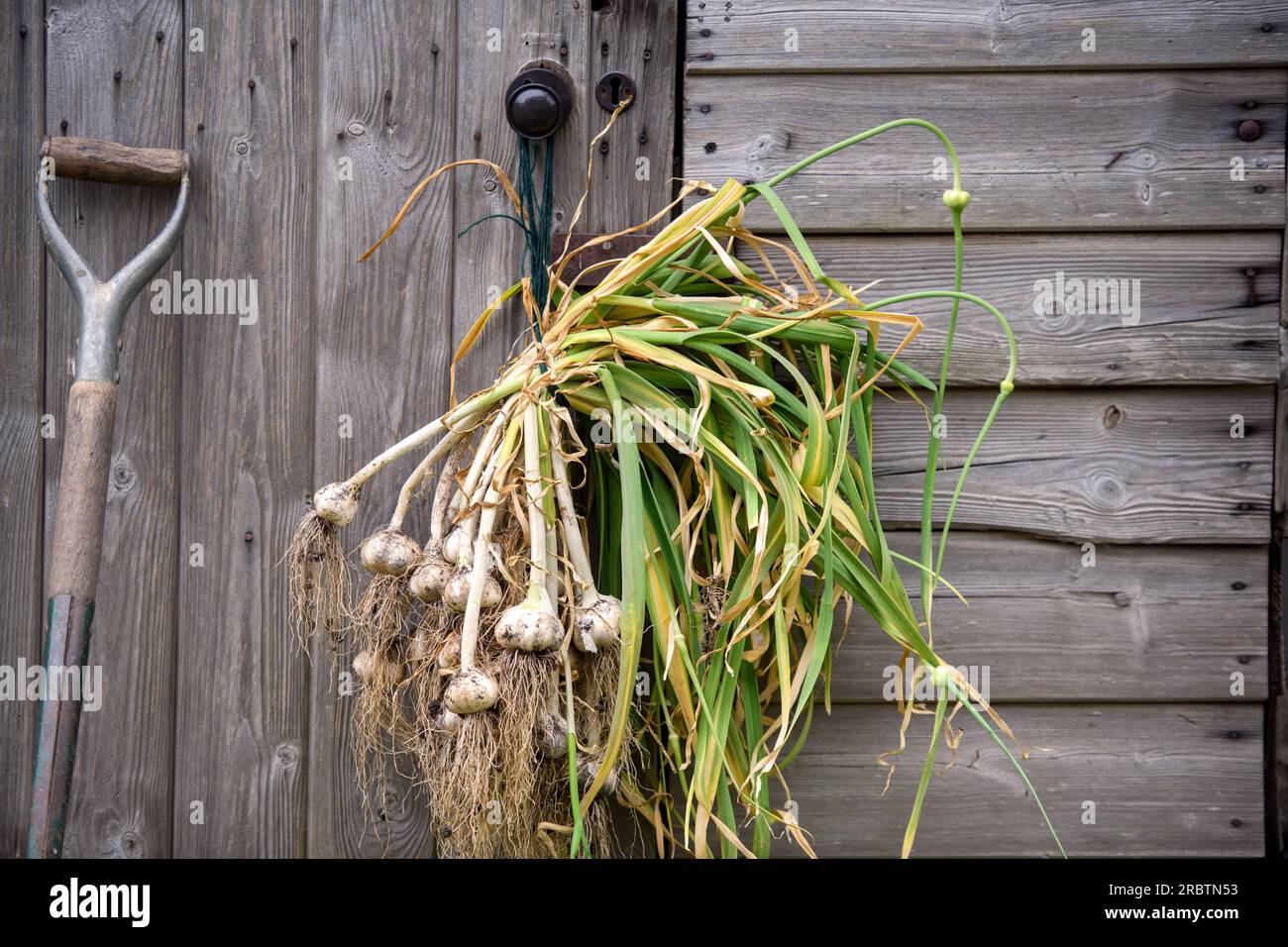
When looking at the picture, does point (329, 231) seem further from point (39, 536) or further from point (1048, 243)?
point (1048, 243)

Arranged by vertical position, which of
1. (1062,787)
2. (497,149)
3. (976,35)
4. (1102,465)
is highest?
(976,35)

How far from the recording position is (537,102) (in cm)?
108

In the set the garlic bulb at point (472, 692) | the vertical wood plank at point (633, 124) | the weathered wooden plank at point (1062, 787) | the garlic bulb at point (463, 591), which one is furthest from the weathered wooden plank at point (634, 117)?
the weathered wooden plank at point (1062, 787)

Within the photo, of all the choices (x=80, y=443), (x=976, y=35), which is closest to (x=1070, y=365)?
(x=976, y=35)

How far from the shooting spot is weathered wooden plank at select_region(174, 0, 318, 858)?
114 centimetres

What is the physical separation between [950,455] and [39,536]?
121 centimetres

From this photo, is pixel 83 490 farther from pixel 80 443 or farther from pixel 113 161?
pixel 113 161

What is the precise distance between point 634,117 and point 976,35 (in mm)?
446

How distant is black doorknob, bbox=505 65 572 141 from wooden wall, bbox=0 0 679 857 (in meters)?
0.04

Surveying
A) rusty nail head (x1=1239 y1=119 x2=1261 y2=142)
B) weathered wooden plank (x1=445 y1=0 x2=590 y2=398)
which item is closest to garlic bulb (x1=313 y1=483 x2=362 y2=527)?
weathered wooden plank (x1=445 y1=0 x2=590 y2=398)

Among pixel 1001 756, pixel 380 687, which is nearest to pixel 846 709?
pixel 1001 756

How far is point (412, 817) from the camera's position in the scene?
1148mm

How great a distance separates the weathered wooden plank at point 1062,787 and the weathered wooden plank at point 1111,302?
0.44m

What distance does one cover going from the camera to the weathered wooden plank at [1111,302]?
1108mm
